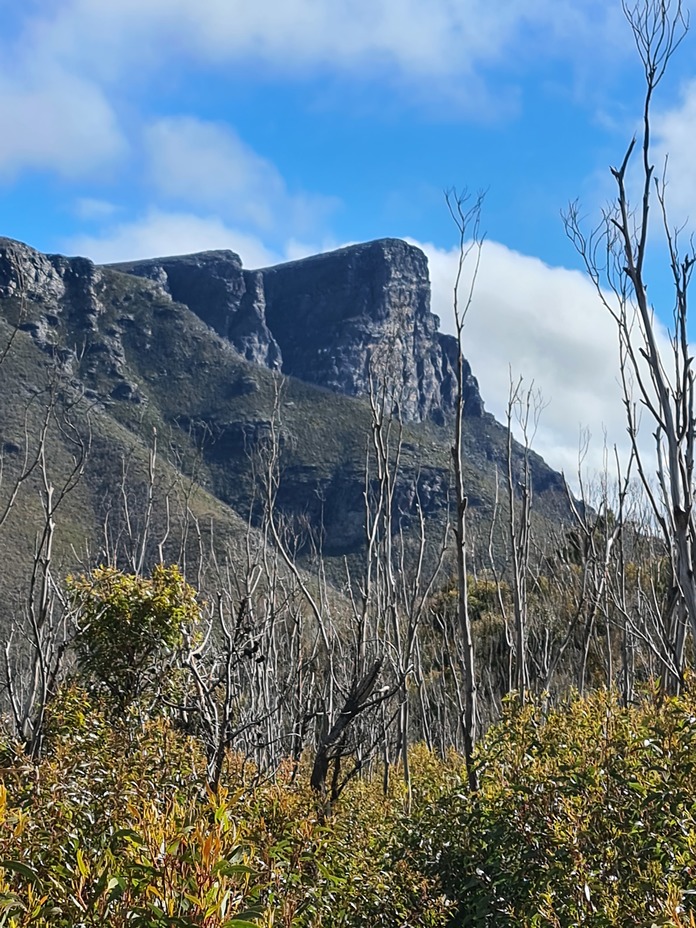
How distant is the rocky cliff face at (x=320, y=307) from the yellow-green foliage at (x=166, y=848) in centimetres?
9374

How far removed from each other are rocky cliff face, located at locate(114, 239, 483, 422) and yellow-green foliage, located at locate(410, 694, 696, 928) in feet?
311

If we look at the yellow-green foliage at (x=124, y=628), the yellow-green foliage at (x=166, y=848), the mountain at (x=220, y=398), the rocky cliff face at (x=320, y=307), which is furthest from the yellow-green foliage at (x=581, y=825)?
the rocky cliff face at (x=320, y=307)

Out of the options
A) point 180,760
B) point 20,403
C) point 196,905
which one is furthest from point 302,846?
point 20,403

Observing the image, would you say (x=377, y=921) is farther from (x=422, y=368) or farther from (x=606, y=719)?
(x=422, y=368)

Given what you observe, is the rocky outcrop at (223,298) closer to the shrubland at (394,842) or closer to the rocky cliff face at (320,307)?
the rocky cliff face at (320,307)

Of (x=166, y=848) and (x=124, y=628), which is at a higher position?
(x=124, y=628)

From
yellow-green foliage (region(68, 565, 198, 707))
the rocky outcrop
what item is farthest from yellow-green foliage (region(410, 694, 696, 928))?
the rocky outcrop

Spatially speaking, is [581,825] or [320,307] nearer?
[581,825]

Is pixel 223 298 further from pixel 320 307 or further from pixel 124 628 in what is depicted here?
pixel 124 628

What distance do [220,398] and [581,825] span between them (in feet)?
212

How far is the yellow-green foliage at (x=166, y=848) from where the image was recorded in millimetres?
1919

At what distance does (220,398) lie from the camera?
6650cm

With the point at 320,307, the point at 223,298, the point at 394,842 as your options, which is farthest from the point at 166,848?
the point at 320,307

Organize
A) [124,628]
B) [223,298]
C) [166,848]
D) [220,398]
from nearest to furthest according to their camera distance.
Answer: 1. [166,848]
2. [124,628]
3. [220,398]
4. [223,298]
